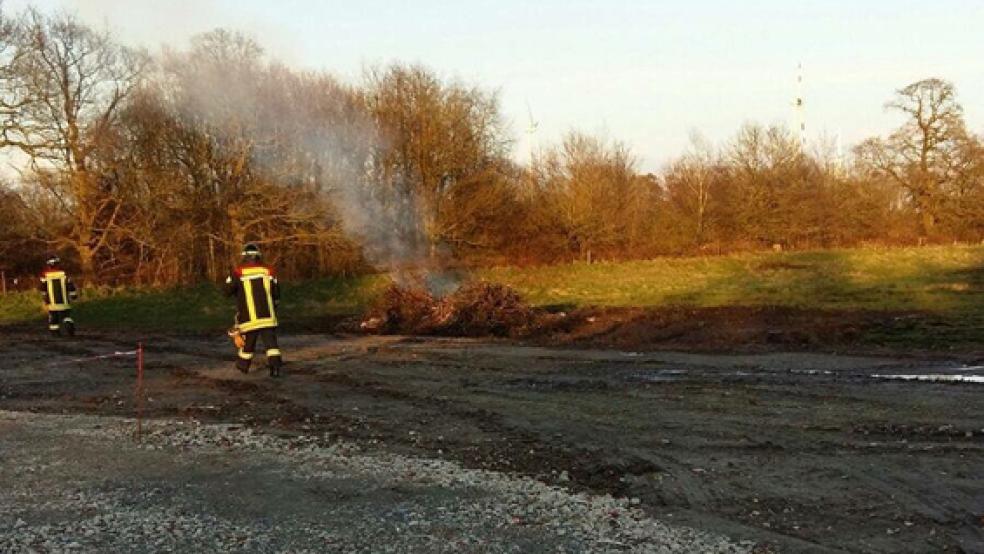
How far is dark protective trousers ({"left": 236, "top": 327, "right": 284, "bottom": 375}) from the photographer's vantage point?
38.6 feet

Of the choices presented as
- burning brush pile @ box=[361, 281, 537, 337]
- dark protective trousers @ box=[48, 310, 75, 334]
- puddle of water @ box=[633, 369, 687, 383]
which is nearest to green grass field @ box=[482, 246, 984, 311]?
burning brush pile @ box=[361, 281, 537, 337]

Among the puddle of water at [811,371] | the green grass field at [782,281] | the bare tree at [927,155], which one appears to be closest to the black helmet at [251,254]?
the puddle of water at [811,371]

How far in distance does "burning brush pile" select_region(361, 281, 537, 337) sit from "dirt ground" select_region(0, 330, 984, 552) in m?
2.80

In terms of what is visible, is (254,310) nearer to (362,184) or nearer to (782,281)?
(362,184)

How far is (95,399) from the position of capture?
34.3 ft

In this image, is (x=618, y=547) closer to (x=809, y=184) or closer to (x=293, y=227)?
(x=293, y=227)

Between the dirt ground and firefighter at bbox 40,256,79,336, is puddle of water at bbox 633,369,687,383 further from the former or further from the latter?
firefighter at bbox 40,256,79,336

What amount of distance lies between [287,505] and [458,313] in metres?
12.3

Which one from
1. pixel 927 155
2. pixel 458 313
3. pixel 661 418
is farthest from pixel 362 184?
pixel 927 155

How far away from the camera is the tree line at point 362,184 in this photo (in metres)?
21.8

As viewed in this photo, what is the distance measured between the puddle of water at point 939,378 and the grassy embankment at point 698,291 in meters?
3.51

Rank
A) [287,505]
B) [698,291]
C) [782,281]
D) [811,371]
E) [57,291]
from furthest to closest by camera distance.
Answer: [782,281] < [698,291] < [57,291] < [811,371] < [287,505]

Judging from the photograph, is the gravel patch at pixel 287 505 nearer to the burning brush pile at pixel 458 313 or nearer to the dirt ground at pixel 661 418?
the dirt ground at pixel 661 418

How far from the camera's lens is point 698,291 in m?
24.6
